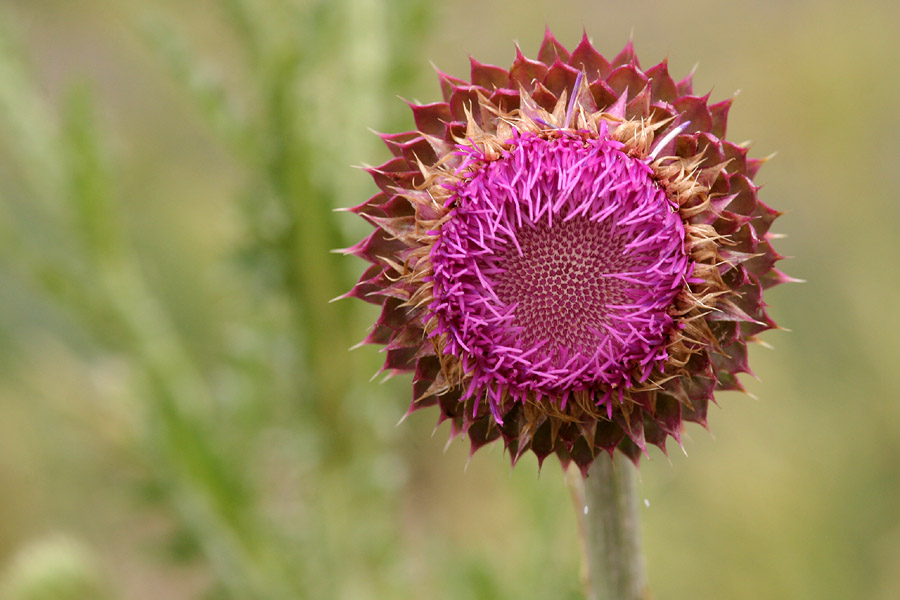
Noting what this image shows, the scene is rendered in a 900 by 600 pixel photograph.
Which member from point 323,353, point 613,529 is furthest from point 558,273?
point 323,353

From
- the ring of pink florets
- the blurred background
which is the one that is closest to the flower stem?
the ring of pink florets

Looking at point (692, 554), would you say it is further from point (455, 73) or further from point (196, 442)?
point (455, 73)

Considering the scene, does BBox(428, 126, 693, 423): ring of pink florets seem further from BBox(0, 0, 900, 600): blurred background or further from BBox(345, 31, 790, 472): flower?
BBox(0, 0, 900, 600): blurred background

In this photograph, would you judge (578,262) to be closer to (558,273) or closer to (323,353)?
(558,273)

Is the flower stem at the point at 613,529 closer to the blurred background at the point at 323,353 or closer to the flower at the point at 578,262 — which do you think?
the flower at the point at 578,262

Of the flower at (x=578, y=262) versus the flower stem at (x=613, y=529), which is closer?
the flower at (x=578, y=262)

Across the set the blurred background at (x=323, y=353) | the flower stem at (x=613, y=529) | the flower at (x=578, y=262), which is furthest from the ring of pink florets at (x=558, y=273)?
the blurred background at (x=323, y=353)
